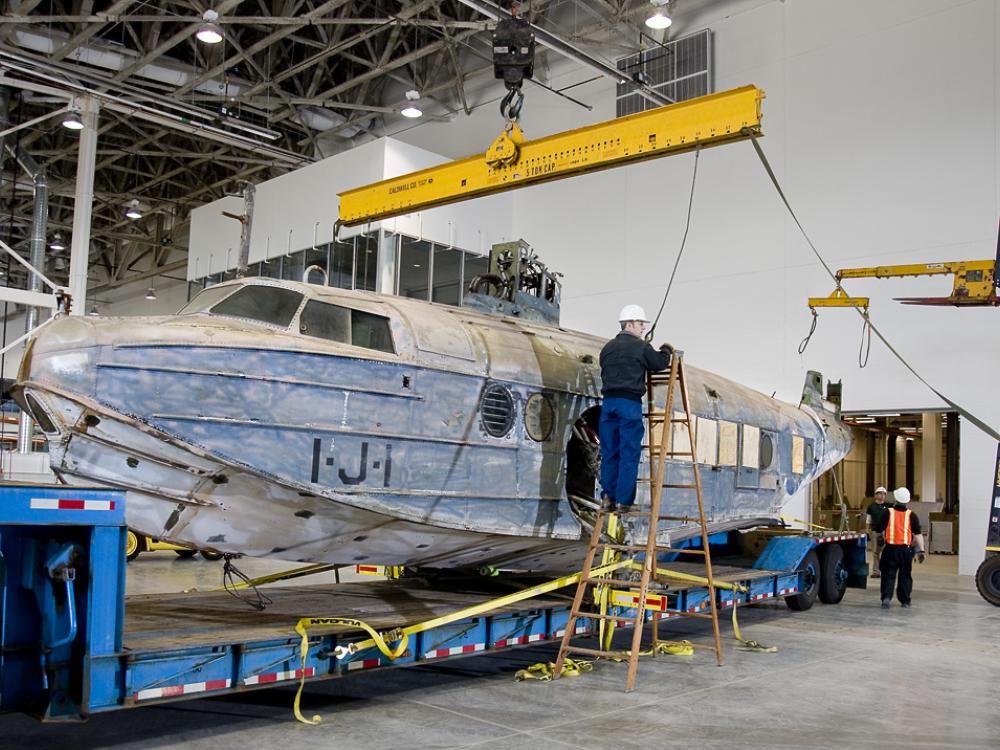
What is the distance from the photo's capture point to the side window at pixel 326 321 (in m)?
7.50

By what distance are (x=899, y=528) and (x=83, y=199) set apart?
18.6 m

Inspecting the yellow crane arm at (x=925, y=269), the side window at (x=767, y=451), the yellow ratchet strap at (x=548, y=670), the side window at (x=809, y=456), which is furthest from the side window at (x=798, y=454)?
the yellow ratchet strap at (x=548, y=670)

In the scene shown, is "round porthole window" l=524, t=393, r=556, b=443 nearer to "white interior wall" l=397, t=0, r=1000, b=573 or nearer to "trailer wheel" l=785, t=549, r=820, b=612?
"trailer wheel" l=785, t=549, r=820, b=612

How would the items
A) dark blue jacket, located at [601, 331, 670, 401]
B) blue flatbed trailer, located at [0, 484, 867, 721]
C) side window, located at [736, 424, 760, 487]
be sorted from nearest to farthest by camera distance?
blue flatbed trailer, located at [0, 484, 867, 721] → dark blue jacket, located at [601, 331, 670, 401] → side window, located at [736, 424, 760, 487]

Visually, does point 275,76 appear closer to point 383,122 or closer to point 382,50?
point 382,50

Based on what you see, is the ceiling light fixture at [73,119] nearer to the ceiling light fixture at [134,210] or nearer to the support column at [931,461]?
the ceiling light fixture at [134,210]

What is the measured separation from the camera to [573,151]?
37.2ft

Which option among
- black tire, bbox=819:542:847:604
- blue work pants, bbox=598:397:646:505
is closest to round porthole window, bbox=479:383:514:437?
blue work pants, bbox=598:397:646:505

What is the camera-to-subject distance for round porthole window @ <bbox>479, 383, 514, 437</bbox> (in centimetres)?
838

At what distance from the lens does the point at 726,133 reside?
984 cm

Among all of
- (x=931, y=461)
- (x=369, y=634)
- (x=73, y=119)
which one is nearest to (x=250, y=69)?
(x=73, y=119)

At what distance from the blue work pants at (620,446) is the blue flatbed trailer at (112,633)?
1690 mm

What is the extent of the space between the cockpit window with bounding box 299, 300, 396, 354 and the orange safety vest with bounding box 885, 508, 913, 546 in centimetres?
1000

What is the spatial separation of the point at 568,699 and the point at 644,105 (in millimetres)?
18273
